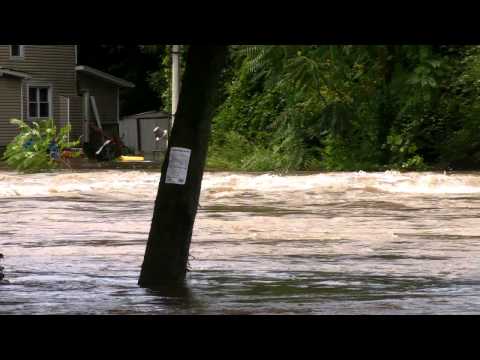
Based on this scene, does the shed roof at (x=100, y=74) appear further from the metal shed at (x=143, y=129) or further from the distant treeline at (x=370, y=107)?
the distant treeline at (x=370, y=107)

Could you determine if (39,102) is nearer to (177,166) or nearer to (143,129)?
(143,129)

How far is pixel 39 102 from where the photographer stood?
52.9 m

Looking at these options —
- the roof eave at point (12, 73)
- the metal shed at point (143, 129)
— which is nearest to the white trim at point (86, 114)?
the metal shed at point (143, 129)

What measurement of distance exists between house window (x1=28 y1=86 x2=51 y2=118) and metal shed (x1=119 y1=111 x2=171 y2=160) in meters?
4.11

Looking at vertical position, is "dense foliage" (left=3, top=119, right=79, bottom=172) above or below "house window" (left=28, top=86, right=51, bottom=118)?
below

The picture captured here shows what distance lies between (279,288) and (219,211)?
447 inches

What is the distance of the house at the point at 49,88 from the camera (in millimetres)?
50656

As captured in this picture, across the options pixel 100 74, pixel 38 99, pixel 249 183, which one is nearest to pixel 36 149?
pixel 249 183

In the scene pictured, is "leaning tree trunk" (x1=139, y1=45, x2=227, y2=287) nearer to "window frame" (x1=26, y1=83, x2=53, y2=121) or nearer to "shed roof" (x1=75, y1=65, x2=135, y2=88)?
"window frame" (x1=26, y1=83, x2=53, y2=121)

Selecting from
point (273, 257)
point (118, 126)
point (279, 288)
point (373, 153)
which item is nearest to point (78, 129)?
point (118, 126)

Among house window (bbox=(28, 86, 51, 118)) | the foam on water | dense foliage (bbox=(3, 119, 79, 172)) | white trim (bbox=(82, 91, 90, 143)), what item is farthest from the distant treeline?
house window (bbox=(28, 86, 51, 118))

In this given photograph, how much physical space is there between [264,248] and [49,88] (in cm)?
A: 3698

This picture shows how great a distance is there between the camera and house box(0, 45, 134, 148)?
166ft

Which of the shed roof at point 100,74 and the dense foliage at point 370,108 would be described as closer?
the dense foliage at point 370,108
